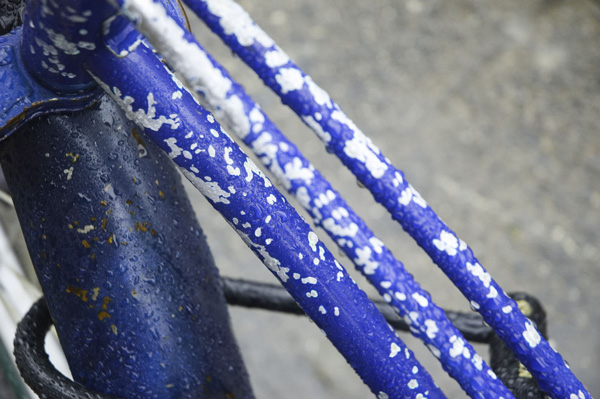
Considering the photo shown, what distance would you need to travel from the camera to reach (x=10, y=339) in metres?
0.89

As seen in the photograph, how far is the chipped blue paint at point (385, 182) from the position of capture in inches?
15.0

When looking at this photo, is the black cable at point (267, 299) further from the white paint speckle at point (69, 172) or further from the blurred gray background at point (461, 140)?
the blurred gray background at point (461, 140)

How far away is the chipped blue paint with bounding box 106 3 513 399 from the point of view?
334 mm

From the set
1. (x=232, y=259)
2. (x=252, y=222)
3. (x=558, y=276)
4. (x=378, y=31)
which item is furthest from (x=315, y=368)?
(x=252, y=222)

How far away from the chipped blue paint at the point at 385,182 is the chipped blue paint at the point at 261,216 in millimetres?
45

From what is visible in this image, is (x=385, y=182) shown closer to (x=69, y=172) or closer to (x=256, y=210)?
(x=256, y=210)

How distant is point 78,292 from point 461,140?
1.38 m

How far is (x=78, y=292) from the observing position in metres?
0.47

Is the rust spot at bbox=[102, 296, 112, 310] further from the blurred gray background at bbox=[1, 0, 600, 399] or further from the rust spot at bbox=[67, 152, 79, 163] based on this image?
the blurred gray background at bbox=[1, 0, 600, 399]

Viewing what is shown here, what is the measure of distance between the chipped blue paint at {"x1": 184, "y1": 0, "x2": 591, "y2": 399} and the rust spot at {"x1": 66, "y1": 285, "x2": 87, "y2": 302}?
20 cm

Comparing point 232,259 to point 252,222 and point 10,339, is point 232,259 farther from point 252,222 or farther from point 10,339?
point 252,222

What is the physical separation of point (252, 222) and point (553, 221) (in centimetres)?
135

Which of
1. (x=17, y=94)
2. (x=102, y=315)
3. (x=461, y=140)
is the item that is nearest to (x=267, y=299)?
(x=102, y=315)

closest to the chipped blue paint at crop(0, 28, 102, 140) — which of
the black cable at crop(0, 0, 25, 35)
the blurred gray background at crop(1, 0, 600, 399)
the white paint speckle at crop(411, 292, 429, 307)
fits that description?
the black cable at crop(0, 0, 25, 35)
